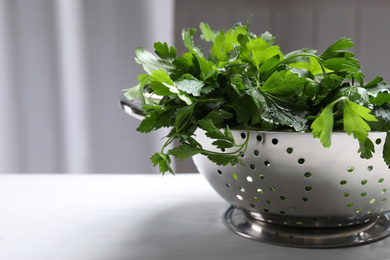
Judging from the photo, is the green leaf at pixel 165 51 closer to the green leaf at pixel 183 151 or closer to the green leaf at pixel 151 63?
the green leaf at pixel 151 63

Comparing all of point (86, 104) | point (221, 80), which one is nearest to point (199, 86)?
point (221, 80)

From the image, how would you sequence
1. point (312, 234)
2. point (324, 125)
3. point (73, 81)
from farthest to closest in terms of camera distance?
point (73, 81)
point (312, 234)
point (324, 125)

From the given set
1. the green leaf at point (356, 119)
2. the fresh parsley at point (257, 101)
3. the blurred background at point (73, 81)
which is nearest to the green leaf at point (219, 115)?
the fresh parsley at point (257, 101)

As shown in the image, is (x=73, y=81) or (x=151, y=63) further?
(x=73, y=81)

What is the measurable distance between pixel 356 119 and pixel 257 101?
9 cm

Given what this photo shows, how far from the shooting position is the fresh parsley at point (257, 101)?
1.48 feet

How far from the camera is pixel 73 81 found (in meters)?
1.68

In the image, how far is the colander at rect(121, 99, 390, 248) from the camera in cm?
48

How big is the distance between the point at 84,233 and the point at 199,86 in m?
0.26

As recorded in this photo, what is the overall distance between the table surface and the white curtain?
86cm

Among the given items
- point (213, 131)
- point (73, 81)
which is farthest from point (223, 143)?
point (73, 81)

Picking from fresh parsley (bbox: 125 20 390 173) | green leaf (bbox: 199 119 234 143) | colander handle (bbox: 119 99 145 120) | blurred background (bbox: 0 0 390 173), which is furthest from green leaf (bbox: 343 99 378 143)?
blurred background (bbox: 0 0 390 173)

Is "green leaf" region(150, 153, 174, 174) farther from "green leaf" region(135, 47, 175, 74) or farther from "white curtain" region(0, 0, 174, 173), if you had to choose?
"white curtain" region(0, 0, 174, 173)

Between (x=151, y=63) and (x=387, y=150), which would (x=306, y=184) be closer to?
(x=387, y=150)
